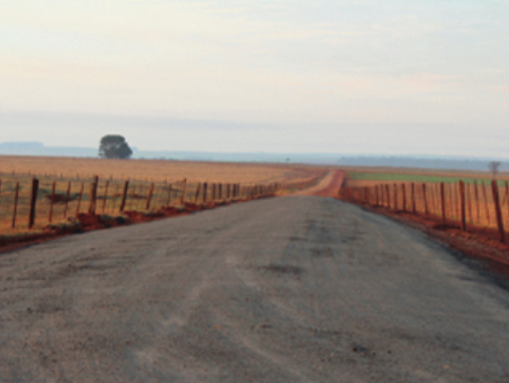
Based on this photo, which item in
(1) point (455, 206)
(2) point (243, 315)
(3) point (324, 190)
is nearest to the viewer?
(2) point (243, 315)

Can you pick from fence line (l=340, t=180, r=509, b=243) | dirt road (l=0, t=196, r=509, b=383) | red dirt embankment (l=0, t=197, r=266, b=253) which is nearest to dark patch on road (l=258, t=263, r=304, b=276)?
dirt road (l=0, t=196, r=509, b=383)

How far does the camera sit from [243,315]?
8266mm

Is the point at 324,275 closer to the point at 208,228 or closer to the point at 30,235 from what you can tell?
the point at 208,228

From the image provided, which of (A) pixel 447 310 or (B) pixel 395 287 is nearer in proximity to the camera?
→ (A) pixel 447 310

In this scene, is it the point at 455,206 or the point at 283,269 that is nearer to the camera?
the point at 283,269

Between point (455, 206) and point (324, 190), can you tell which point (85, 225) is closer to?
point (455, 206)

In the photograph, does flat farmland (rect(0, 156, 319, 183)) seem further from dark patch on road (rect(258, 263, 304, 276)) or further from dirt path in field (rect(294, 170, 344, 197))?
dark patch on road (rect(258, 263, 304, 276))

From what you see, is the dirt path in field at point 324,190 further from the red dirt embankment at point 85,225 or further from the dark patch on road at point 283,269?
the dark patch on road at point 283,269

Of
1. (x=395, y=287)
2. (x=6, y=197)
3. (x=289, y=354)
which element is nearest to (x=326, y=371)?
(x=289, y=354)

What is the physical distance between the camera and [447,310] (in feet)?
30.9

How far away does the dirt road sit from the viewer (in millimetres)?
6117

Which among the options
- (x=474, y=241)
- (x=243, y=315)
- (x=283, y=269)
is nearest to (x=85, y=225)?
Result: (x=283, y=269)

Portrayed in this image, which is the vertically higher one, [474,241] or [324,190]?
[324,190]

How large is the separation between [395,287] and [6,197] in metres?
32.1
